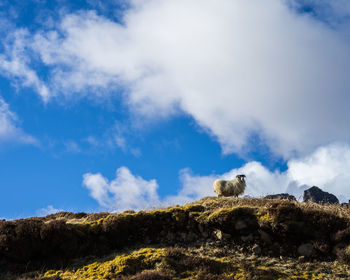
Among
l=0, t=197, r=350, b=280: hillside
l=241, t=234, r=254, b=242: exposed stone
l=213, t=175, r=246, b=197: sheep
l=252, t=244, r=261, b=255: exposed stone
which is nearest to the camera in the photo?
l=0, t=197, r=350, b=280: hillside

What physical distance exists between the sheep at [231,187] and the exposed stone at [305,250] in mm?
9966

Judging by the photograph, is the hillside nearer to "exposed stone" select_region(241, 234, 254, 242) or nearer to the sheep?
"exposed stone" select_region(241, 234, 254, 242)

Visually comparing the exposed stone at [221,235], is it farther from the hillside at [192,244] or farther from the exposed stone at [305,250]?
the exposed stone at [305,250]

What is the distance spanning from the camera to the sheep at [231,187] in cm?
2319

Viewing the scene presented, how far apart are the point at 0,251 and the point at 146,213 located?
6.21m

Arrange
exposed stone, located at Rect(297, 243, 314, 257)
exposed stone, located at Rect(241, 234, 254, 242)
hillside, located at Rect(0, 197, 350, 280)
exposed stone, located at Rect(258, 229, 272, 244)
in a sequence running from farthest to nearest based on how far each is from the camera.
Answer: exposed stone, located at Rect(241, 234, 254, 242) → exposed stone, located at Rect(258, 229, 272, 244) → exposed stone, located at Rect(297, 243, 314, 257) → hillside, located at Rect(0, 197, 350, 280)

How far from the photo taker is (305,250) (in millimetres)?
12984

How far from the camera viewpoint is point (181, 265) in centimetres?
1205

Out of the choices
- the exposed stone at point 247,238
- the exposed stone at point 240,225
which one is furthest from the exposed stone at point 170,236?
the exposed stone at point 247,238

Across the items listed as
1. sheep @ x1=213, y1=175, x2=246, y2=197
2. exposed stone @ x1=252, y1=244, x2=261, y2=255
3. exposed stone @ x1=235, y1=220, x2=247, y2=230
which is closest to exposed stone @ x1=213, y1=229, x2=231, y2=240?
exposed stone @ x1=235, y1=220, x2=247, y2=230

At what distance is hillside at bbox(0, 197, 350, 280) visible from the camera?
11906 mm

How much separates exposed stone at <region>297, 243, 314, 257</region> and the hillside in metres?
0.04

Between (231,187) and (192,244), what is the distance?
966 centimetres

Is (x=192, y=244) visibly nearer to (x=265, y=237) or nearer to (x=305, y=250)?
(x=265, y=237)
